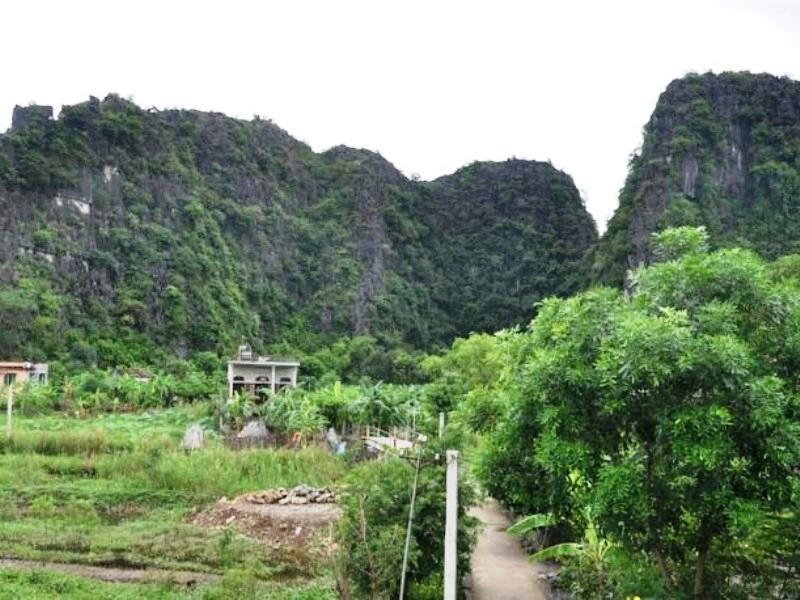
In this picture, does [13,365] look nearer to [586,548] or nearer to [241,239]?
[586,548]

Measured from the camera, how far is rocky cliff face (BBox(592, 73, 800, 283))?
2299 inches

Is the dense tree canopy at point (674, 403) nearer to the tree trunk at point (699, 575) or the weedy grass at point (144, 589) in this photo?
the tree trunk at point (699, 575)

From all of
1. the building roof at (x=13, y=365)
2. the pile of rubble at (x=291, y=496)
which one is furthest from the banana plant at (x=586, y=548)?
the building roof at (x=13, y=365)

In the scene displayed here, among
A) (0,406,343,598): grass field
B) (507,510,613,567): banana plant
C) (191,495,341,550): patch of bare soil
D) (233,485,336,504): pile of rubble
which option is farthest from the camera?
(233,485,336,504): pile of rubble

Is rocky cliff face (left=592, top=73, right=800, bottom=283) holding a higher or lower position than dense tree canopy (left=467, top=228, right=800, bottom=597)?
higher

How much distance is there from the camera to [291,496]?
1792 cm

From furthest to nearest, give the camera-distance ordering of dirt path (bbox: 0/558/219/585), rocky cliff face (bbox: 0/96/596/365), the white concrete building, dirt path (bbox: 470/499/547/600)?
rocky cliff face (bbox: 0/96/596/365)
the white concrete building
dirt path (bbox: 0/558/219/585)
dirt path (bbox: 470/499/547/600)

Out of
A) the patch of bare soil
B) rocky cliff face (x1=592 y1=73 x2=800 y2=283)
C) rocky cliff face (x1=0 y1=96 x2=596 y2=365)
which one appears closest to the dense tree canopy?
the patch of bare soil

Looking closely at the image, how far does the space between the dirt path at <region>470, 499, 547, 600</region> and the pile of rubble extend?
4.78 meters

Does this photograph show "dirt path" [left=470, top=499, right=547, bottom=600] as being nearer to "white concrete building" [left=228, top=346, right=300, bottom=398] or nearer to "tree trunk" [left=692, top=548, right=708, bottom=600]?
"tree trunk" [left=692, top=548, right=708, bottom=600]

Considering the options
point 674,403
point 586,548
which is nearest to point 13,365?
point 586,548

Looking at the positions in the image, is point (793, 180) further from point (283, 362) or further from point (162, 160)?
point (162, 160)

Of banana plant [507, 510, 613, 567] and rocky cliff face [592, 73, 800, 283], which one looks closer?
banana plant [507, 510, 613, 567]

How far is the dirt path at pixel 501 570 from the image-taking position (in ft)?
33.8
